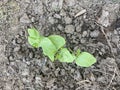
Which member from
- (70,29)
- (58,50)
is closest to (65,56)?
(58,50)

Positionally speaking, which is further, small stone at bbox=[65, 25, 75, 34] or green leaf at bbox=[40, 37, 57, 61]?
small stone at bbox=[65, 25, 75, 34]

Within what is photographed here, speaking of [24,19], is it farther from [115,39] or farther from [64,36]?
[115,39]

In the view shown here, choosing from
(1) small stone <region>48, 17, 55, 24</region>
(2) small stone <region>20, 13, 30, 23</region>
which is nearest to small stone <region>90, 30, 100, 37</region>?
(1) small stone <region>48, 17, 55, 24</region>

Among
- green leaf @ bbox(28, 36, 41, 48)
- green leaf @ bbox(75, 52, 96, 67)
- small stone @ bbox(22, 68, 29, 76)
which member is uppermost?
green leaf @ bbox(28, 36, 41, 48)

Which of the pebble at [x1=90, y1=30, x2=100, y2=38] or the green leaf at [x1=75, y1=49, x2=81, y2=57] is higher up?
the pebble at [x1=90, y1=30, x2=100, y2=38]

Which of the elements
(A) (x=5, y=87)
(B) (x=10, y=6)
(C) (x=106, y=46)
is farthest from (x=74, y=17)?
(A) (x=5, y=87)

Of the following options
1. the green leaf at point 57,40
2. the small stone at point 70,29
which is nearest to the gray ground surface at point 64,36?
the small stone at point 70,29

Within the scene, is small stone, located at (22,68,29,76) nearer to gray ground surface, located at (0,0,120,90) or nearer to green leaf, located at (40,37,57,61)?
gray ground surface, located at (0,0,120,90)
